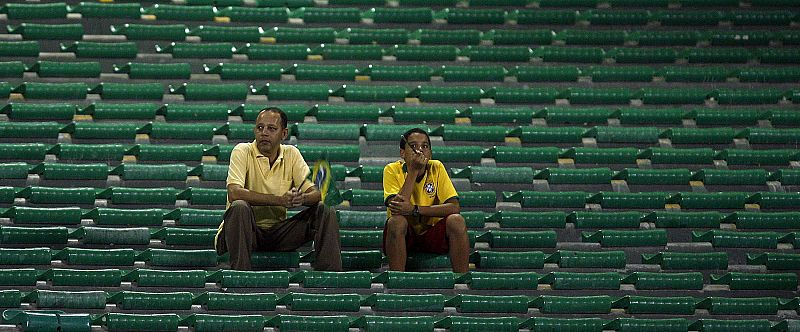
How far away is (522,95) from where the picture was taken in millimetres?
10680

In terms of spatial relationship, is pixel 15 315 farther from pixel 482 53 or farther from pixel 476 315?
pixel 482 53

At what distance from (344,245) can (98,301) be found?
1618 millimetres

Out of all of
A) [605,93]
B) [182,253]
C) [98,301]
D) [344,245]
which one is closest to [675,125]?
[605,93]

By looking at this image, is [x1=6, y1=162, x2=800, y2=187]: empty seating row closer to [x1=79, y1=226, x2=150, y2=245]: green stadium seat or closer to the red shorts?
[x1=79, y1=226, x2=150, y2=245]: green stadium seat

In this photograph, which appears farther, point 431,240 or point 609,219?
point 609,219

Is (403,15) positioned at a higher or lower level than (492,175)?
higher

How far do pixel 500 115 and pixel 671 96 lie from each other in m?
1.32

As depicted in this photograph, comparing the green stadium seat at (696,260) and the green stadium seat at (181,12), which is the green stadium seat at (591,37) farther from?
the green stadium seat at (696,260)

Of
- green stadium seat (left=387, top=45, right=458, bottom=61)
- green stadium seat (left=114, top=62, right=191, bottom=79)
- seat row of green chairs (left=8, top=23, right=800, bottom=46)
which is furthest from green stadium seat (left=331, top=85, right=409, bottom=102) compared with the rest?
green stadium seat (left=114, top=62, right=191, bottom=79)

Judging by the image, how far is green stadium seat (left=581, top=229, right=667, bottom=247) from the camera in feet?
30.2

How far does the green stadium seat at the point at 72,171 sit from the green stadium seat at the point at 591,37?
380 cm

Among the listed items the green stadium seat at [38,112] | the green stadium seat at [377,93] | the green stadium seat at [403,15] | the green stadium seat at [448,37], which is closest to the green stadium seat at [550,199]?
the green stadium seat at [377,93]

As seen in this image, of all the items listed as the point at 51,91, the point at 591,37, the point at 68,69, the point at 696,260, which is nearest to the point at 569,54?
the point at 591,37

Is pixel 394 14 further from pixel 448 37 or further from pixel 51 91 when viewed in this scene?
pixel 51 91
